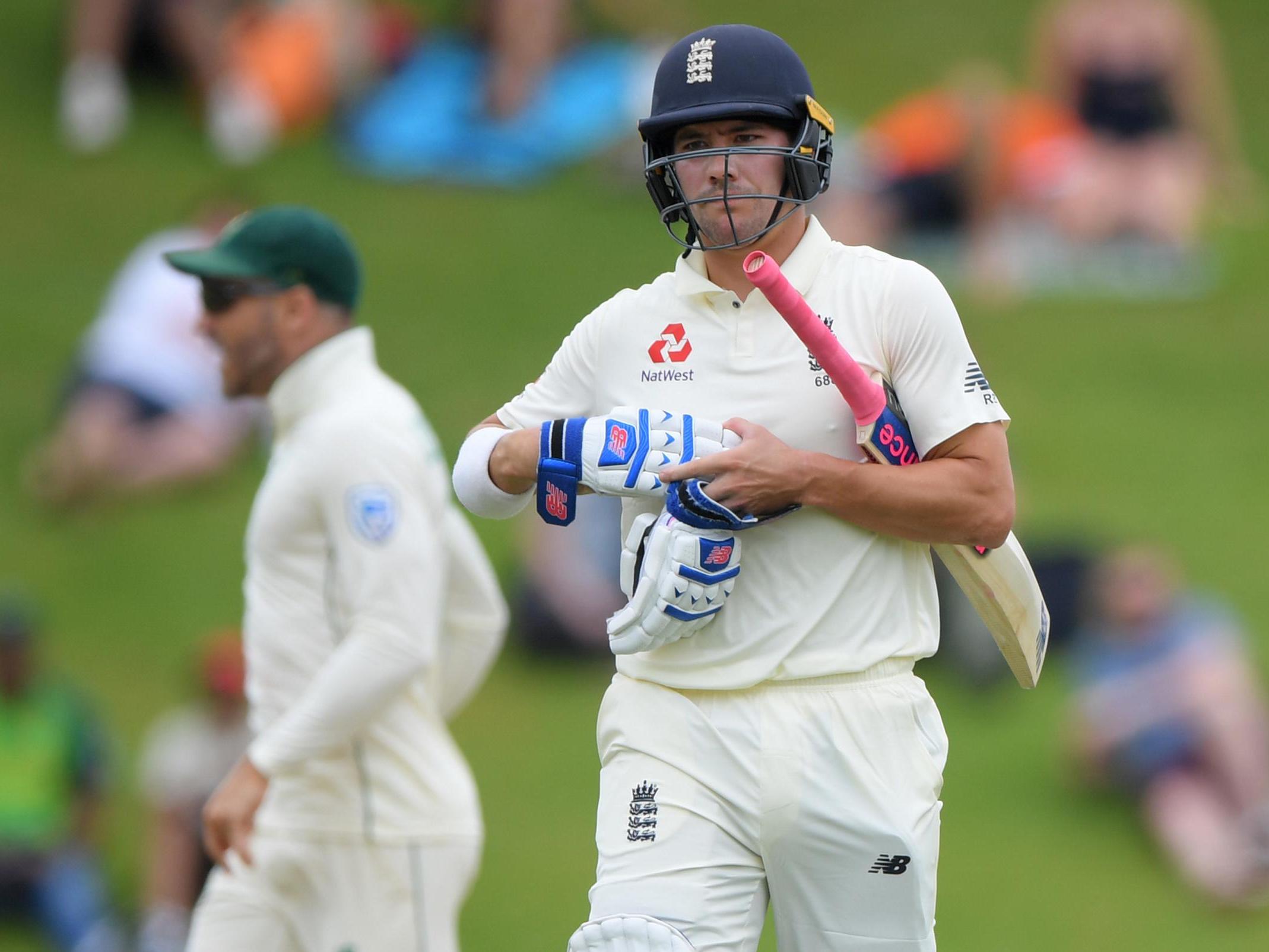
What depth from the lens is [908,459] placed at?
3361 millimetres

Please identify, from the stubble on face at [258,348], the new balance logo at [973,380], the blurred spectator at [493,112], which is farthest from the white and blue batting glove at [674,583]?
the blurred spectator at [493,112]

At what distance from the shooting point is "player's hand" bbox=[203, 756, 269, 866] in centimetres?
430

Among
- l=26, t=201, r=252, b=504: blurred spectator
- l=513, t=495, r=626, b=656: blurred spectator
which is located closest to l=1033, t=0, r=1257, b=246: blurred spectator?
l=513, t=495, r=626, b=656: blurred spectator

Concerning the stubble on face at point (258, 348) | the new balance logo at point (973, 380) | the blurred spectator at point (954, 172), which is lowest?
the new balance logo at point (973, 380)

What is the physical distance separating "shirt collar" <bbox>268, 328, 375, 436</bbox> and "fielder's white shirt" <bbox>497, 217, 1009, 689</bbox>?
4.14ft

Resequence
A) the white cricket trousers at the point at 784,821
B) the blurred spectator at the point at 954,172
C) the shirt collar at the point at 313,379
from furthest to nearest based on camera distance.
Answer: the blurred spectator at the point at 954,172 < the shirt collar at the point at 313,379 < the white cricket trousers at the point at 784,821

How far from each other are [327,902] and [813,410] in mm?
1825

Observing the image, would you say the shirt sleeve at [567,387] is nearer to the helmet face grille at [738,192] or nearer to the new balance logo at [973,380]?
the helmet face grille at [738,192]

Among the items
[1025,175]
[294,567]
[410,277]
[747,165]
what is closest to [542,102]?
[410,277]

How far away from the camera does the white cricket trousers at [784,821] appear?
3314 millimetres

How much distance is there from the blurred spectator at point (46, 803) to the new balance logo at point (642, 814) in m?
5.25

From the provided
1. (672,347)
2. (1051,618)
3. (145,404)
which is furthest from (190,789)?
(672,347)

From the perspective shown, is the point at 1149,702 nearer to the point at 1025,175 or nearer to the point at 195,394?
the point at 1025,175

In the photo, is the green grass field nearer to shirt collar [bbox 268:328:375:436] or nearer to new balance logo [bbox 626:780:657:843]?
shirt collar [bbox 268:328:375:436]
